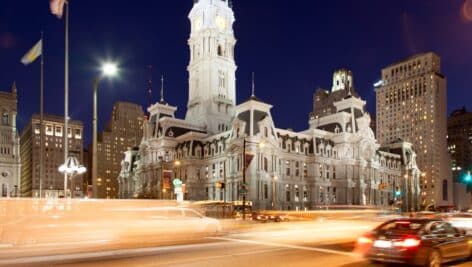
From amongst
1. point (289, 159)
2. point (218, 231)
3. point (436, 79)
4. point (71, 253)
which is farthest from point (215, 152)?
point (436, 79)

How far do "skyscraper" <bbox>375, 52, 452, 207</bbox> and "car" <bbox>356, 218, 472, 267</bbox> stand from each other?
5132 inches

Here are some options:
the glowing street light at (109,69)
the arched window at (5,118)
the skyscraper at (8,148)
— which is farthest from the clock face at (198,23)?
the glowing street light at (109,69)

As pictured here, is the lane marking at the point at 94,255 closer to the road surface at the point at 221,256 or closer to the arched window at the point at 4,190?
the road surface at the point at 221,256

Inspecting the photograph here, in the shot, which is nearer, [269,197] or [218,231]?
[218,231]

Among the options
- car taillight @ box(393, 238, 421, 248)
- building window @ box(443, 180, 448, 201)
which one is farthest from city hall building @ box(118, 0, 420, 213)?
car taillight @ box(393, 238, 421, 248)

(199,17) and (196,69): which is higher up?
(199,17)

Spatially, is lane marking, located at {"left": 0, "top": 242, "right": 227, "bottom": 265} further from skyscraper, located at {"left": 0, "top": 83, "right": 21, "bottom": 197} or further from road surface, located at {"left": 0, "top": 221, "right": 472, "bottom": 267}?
skyscraper, located at {"left": 0, "top": 83, "right": 21, "bottom": 197}

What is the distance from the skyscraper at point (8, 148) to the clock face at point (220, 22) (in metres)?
56.5

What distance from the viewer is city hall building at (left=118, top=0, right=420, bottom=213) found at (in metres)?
85.9

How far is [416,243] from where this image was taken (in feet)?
45.0

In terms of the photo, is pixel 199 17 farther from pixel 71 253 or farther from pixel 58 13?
pixel 71 253

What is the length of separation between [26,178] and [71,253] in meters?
177

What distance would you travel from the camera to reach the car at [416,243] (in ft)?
45.1

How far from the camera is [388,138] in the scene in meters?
157
